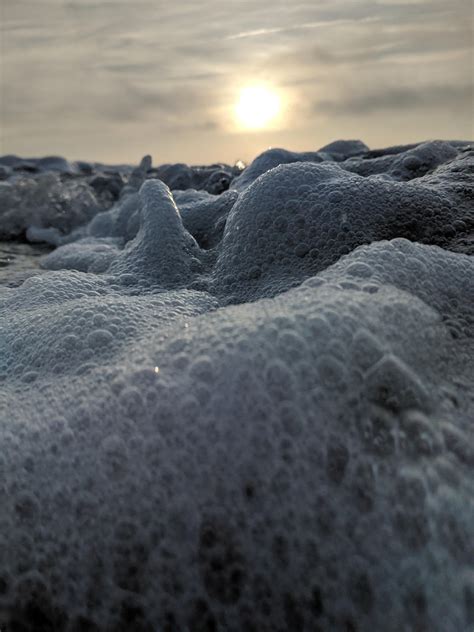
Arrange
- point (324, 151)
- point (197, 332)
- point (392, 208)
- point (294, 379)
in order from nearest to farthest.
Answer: point (294, 379)
point (197, 332)
point (392, 208)
point (324, 151)

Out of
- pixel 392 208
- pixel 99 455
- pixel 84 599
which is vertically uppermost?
pixel 392 208

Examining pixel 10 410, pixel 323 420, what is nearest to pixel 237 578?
pixel 323 420

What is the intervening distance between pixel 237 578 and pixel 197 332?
0.34 m

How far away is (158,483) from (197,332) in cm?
24

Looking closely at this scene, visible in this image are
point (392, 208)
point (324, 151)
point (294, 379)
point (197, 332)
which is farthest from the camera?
point (324, 151)

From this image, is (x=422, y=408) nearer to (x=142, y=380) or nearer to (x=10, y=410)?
(x=142, y=380)

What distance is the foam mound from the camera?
24.6 inches

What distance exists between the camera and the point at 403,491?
0.65 meters

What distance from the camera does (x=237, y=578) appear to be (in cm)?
64

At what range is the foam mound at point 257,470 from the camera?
0.62 meters

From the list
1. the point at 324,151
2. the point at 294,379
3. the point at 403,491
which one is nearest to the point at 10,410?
the point at 294,379

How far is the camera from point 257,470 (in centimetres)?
67

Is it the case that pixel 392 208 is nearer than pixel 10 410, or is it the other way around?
pixel 10 410

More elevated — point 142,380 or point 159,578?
point 142,380
